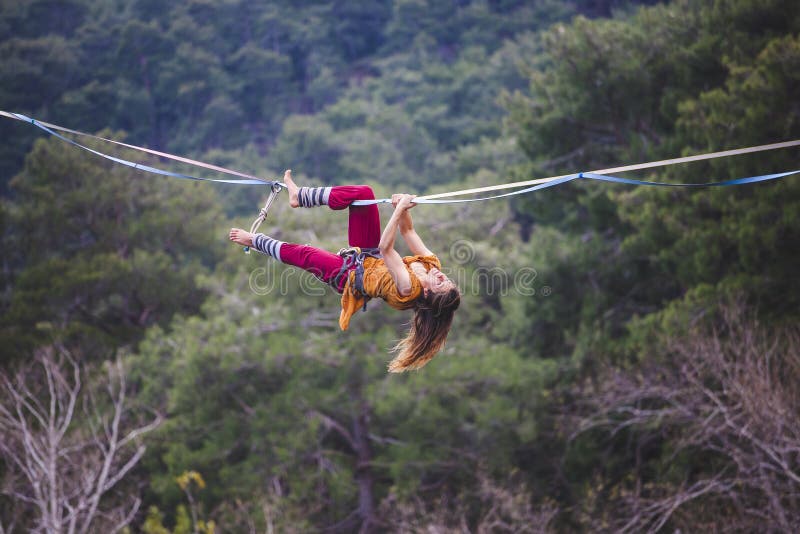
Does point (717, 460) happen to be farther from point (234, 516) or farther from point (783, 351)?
point (234, 516)

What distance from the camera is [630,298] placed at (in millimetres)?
16891

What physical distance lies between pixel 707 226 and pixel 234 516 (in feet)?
29.1

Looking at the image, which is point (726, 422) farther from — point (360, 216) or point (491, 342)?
point (491, 342)

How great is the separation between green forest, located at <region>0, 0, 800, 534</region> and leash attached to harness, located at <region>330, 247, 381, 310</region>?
555 cm

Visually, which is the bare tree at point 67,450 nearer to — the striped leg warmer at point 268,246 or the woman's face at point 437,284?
the striped leg warmer at point 268,246

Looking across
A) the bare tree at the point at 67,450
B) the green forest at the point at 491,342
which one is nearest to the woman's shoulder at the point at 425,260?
the green forest at the point at 491,342

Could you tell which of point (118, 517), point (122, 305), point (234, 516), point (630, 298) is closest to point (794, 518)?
point (630, 298)

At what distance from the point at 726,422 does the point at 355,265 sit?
21.3 feet

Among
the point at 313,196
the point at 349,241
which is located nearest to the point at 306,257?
the point at 349,241

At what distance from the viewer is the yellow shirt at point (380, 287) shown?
5719 mm

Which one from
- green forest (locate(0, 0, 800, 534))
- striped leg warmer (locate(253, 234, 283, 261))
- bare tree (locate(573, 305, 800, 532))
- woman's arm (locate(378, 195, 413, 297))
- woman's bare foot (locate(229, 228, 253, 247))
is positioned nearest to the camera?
woman's arm (locate(378, 195, 413, 297))

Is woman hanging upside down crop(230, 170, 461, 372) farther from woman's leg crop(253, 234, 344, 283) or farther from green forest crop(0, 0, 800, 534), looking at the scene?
green forest crop(0, 0, 800, 534)

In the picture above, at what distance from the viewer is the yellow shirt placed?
18.8 ft

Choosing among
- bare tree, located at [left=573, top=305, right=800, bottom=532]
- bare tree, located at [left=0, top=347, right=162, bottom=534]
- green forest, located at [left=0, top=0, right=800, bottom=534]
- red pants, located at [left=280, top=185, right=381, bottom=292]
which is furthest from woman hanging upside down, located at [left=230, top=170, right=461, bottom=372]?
bare tree, located at [left=0, top=347, right=162, bottom=534]
